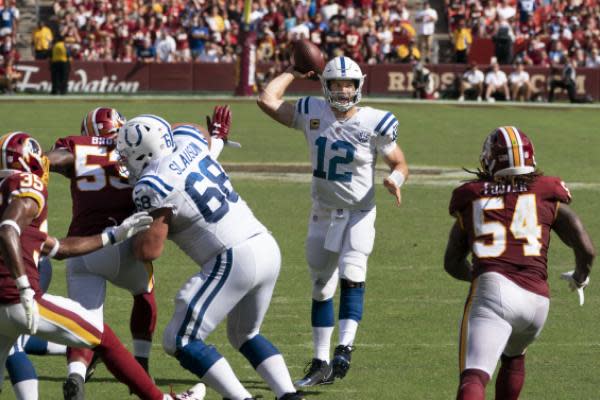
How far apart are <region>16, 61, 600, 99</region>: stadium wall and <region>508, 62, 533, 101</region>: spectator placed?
36cm

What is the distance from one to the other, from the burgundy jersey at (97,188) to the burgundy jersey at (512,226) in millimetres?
2107

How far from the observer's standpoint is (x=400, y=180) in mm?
7449

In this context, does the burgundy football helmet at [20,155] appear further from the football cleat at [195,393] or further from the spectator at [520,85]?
the spectator at [520,85]

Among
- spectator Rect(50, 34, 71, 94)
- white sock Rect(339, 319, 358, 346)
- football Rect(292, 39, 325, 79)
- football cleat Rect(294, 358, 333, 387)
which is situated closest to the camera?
football cleat Rect(294, 358, 333, 387)

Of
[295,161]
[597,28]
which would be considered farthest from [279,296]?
[597,28]

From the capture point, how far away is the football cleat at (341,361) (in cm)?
716

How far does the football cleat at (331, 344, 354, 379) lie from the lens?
23.5 ft

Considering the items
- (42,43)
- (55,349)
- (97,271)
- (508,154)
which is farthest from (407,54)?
(508,154)

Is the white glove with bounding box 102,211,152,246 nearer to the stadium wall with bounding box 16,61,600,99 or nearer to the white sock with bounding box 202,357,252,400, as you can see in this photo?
the white sock with bounding box 202,357,252,400

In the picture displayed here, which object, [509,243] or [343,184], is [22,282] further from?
[343,184]

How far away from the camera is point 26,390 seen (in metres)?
Result: 6.06

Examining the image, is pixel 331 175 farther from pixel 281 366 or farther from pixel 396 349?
pixel 281 366

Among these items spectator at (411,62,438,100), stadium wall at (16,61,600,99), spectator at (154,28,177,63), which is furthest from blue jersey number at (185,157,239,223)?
spectator at (154,28,177,63)

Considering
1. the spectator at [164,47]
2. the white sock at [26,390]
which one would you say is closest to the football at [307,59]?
the white sock at [26,390]
